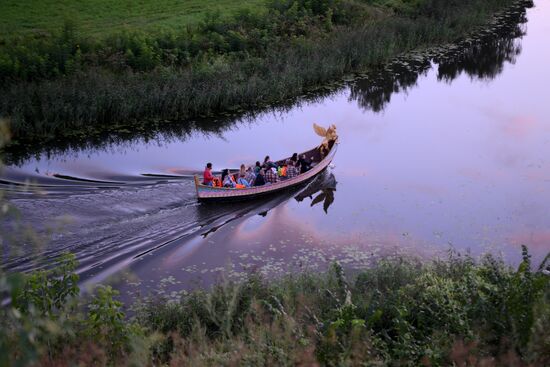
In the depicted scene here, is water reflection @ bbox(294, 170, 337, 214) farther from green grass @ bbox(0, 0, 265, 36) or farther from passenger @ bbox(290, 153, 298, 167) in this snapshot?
green grass @ bbox(0, 0, 265, 36)

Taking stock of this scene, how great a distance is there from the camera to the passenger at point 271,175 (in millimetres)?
15547

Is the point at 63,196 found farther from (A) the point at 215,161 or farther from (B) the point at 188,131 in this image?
(B) the point at 188,131

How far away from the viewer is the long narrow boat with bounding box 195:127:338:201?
1440 cm

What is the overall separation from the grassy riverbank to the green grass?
54.2 feet

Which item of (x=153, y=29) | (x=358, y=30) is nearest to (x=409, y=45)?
(x=358, y=30)

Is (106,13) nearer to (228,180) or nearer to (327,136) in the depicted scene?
(327,136)

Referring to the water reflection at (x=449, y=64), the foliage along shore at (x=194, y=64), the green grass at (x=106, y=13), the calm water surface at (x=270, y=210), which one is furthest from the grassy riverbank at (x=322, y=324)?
the green grass at (x=106, y=13)

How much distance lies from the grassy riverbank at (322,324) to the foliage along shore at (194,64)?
9402 millimetres

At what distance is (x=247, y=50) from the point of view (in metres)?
24.0

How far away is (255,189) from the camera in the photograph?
1509cm

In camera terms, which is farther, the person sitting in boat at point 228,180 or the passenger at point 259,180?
the passenger at point 259,180

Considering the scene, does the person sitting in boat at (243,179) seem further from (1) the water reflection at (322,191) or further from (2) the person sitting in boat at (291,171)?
(1) the water reflection at (322,191)

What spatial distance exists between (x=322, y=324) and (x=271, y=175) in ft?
26.4

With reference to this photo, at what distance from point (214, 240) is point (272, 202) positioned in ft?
8.89
